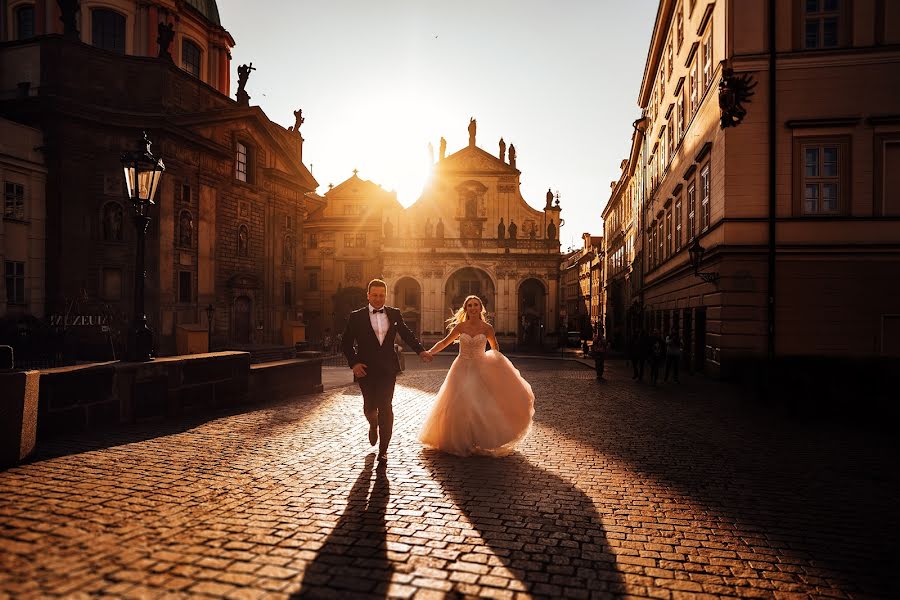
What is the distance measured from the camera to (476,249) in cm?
5125

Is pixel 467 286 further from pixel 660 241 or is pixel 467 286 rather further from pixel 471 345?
pixel 471 345

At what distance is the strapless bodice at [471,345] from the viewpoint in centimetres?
764

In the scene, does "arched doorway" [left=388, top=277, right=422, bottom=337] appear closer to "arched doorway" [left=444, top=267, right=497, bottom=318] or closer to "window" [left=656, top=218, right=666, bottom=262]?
"arched doorway" [left=444, top=267, right=497, bottom=318]

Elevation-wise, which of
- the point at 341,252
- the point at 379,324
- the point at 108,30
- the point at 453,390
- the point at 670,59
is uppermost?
the point at 108,30

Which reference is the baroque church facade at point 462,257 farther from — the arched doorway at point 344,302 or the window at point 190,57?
the window at point 190,57

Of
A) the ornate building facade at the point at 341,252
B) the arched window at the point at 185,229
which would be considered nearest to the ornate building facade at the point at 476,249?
the ornate building facade at the point at 341,252

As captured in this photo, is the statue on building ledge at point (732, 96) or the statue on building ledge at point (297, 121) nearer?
the statue on building ledge at point (732, 96)

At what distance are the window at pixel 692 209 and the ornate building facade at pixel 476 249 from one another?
94.9ft

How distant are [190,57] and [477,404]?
118ft

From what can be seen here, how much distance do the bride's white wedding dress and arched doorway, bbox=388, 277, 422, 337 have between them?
4349 centimetres

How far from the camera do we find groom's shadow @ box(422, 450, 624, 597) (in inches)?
143

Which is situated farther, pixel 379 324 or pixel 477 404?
pixel 477 404

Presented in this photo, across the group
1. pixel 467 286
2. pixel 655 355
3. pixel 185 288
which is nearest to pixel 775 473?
pixel 655 355

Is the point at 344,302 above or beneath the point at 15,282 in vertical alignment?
beneath
